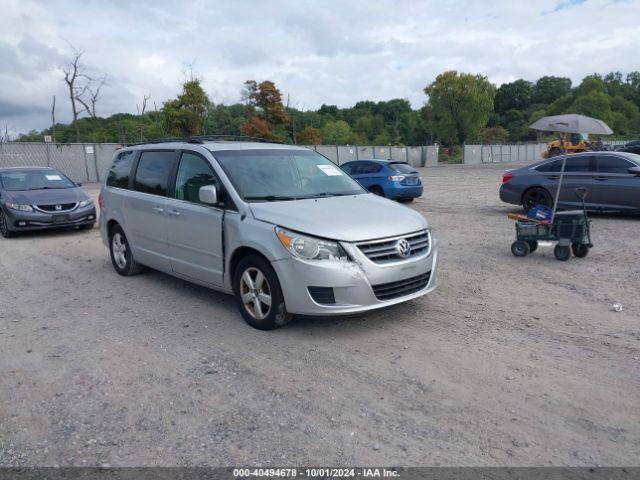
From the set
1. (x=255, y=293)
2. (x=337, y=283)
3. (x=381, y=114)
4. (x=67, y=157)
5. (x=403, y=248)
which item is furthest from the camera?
(x=381, y=114)

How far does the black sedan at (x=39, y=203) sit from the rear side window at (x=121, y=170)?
413 cm

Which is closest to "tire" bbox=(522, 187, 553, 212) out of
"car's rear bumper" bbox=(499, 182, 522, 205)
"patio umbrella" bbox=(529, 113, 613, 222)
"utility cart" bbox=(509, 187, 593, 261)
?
"car's rear bumper" bbox=(499, 182, 522, 205)

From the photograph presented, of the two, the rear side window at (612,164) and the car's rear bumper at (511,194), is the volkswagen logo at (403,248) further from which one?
the car's rear bumper at (511,194)

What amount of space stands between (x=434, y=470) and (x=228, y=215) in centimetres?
318

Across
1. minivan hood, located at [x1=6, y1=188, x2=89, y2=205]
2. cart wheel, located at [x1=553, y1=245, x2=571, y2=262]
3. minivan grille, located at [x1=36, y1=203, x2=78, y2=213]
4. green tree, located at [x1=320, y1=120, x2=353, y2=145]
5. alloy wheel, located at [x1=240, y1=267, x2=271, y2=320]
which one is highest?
green tree, located at [x1=320, y1=120, x2=353, y2=145]

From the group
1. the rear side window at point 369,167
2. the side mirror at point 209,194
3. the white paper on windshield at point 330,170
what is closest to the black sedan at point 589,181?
the rear side window at point 369,167

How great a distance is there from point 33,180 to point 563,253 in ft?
35.6

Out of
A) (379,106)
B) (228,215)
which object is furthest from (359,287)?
(379,106)

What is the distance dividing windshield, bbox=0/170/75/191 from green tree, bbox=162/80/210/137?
24.6 meters

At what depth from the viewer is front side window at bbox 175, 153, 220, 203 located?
5.77 meters

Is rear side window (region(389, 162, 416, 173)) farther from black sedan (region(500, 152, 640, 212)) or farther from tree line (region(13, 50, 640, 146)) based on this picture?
tree line (region(13, 50, 640, 146))

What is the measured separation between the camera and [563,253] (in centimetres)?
787

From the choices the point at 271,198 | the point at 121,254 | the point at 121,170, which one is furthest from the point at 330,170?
the point at 121,254

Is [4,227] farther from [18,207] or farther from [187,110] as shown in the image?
[187,110]
